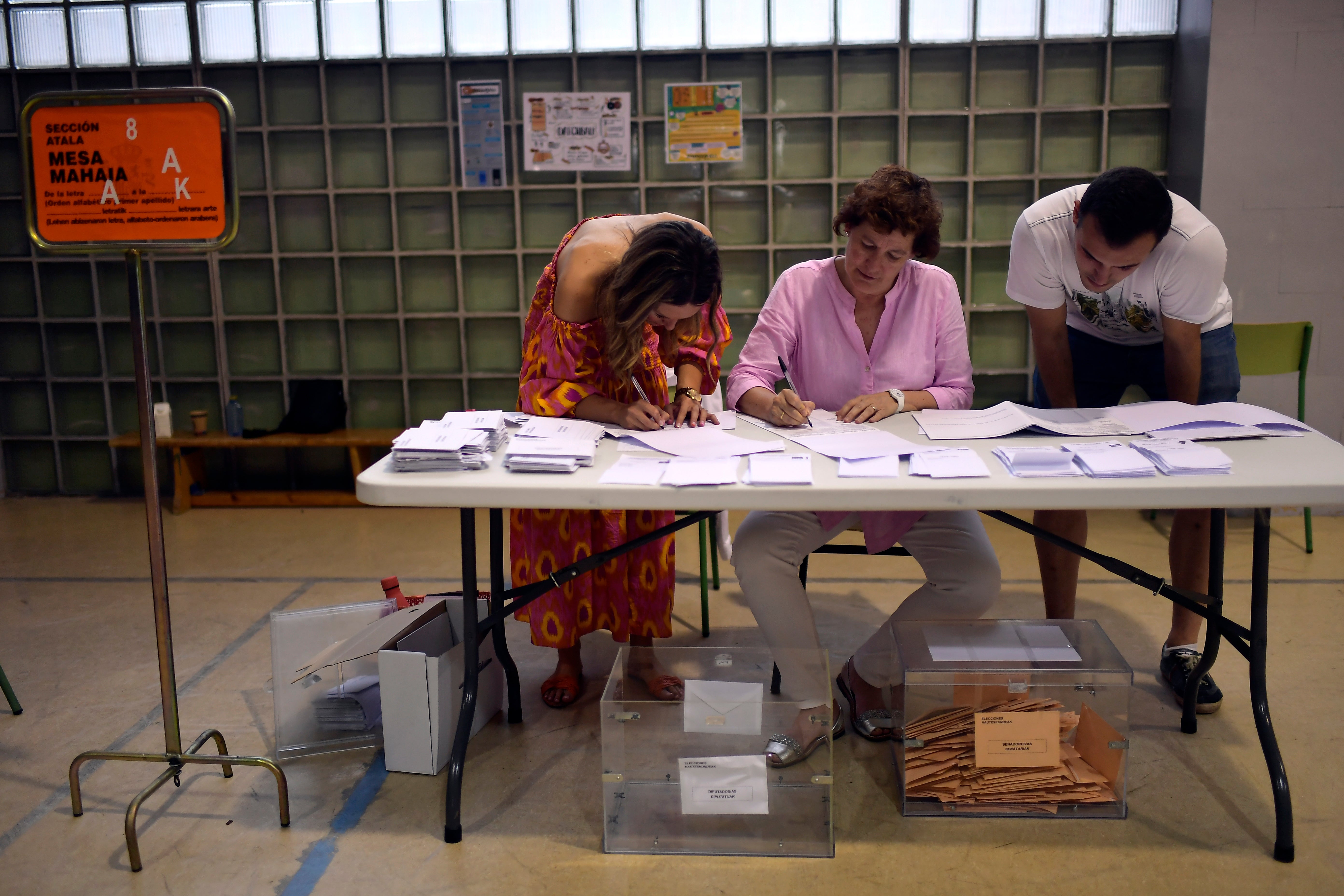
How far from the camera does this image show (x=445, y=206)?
454 cm

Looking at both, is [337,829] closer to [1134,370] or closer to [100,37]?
[1134,370]

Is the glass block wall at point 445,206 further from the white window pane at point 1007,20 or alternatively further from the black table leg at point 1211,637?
the black table leg at point 1211,637

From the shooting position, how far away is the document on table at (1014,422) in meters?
2.01

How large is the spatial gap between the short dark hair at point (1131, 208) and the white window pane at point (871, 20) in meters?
2.61

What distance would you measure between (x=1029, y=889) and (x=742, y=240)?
10.8 ft

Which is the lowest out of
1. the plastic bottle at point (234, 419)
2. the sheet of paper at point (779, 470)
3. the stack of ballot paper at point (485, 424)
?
the plastic bottle at point (234, 419)

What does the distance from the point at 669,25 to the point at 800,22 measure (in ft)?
1.89

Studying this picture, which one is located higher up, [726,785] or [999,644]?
[999,644]

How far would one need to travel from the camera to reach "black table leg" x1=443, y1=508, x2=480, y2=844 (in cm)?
191

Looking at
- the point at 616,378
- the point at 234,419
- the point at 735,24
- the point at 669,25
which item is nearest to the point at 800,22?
the point at 735,24

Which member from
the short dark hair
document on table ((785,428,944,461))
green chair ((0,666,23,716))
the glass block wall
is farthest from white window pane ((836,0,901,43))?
green chair ((0,666,23,716))

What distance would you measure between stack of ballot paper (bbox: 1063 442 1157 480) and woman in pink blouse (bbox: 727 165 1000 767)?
1.46 feet

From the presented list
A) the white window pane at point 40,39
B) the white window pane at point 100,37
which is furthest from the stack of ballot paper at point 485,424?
the white window pane at point 40,39

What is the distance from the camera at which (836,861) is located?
1828mm
